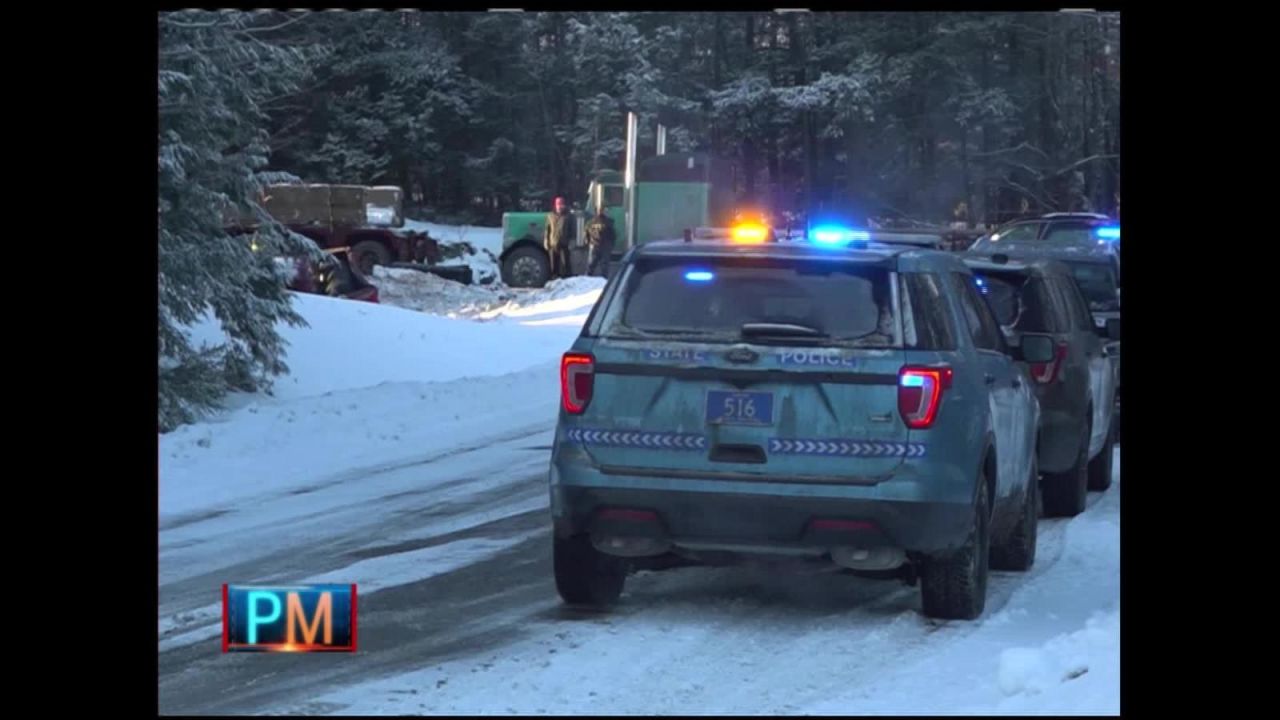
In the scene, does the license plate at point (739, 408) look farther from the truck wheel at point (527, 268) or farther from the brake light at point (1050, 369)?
the truck wheel at point (527, 268)

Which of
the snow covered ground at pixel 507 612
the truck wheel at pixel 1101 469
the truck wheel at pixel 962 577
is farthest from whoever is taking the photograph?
the truck wheel at pixel 1101 469

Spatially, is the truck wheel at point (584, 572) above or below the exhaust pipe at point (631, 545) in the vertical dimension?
below

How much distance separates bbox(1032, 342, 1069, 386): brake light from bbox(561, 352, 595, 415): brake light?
171 inches

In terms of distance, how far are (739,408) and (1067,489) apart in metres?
4.50

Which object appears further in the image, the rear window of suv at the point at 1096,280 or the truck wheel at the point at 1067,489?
the rear window of suv at the point at 1096,280

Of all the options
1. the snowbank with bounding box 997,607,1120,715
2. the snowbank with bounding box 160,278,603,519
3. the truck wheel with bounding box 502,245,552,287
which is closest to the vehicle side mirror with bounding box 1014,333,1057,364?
the snowbank with bounding box 997,607,1120,715

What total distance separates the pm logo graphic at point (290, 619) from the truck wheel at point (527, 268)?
31.2 metres

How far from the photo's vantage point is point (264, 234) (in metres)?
18.5

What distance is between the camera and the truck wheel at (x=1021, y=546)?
965cm

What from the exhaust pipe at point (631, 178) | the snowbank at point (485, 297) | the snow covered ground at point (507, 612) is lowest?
the snow covered ground at point (507, 612)

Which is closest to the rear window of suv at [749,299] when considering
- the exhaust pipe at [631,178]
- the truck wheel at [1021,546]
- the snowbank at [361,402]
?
the truck wheel at [1021,546]

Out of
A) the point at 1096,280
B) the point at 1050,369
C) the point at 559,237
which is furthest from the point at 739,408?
the point at 559,237

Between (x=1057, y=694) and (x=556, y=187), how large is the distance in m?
47.0
